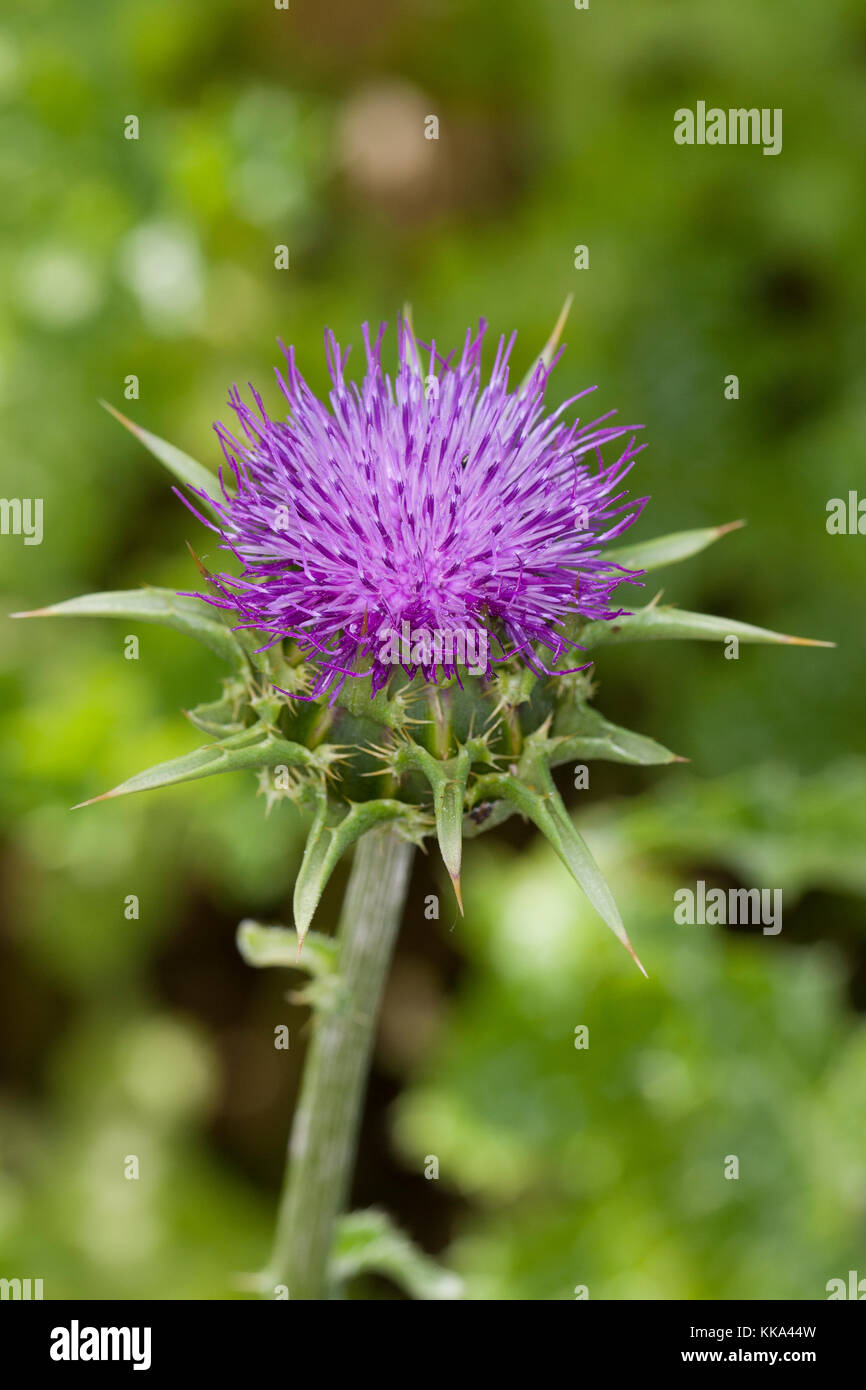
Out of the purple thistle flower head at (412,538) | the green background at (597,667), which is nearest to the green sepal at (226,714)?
the purple thistle flower head at (412,538)

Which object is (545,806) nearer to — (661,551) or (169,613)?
(661,551)

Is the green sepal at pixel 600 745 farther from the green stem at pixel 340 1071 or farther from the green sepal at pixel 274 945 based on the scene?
the green sepal at pixel 274 945

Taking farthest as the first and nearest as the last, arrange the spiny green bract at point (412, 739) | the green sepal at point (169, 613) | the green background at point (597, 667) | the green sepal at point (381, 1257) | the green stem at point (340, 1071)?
the green background at point (597, 667) < the green sepal at point (381, 1257) < the green stem at point (340, 1071) < the green sepal at point (169, 613) < the spiny green bract at point (412, 739)

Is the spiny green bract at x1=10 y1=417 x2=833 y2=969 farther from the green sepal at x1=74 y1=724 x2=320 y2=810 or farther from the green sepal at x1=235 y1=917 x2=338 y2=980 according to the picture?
the green sepal at x1=235 y1=917 x2=338 y2=980

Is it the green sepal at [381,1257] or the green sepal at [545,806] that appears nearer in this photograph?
the green sepal at [545,806]

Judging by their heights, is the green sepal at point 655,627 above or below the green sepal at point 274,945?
above

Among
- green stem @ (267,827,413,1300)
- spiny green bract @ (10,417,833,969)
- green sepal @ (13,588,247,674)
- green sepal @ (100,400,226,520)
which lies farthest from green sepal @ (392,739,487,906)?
green sepal @ (100,400,226,520)
